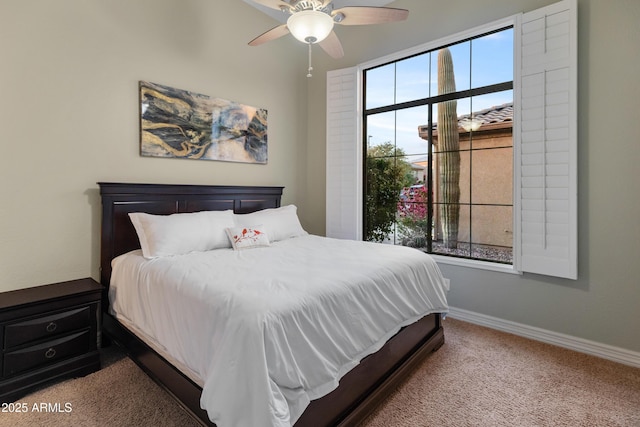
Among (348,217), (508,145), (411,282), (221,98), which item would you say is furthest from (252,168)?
(508,145)

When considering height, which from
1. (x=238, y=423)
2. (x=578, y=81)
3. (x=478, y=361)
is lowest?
Answer: (x=478, y=361)

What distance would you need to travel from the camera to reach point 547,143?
2.51m

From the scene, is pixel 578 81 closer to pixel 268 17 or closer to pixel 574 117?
pixel 574 117

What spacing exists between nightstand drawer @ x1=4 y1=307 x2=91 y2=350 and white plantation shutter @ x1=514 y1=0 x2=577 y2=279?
3342 millimetres

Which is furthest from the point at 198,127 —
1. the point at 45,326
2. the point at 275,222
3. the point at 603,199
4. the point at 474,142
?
the point at 603,199

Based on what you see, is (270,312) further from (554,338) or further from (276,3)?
(554,338)

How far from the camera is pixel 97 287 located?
7.18 feet

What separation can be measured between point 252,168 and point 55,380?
2.46 metres

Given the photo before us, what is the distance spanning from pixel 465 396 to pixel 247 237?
75.7 inches

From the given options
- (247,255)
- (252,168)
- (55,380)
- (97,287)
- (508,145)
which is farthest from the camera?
(252,168)

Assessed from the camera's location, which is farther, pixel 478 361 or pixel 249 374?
pixel 478 361

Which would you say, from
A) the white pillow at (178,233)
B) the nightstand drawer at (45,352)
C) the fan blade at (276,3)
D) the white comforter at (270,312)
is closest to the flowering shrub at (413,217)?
the white comforter at (270,312)

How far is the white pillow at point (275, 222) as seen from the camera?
304cm

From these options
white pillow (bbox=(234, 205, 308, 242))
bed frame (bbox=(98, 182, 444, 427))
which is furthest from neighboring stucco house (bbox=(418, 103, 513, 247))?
white pillow (bbox=(234, 205, 308, 242))
